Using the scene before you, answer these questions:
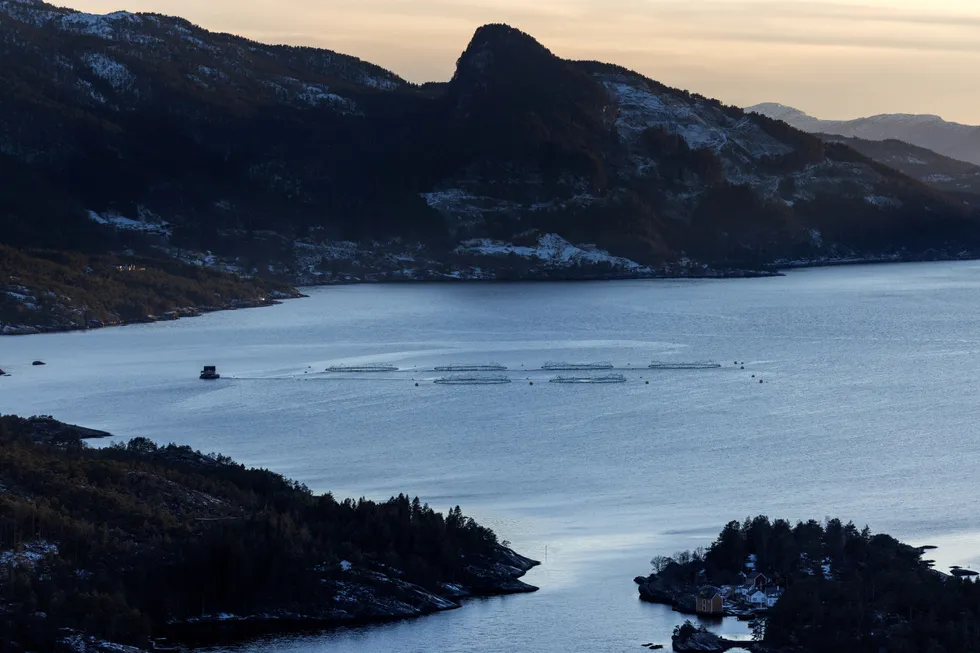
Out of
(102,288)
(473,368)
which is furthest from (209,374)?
(102,288)

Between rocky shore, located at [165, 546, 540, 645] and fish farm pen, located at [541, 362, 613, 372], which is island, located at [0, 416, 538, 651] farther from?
fish farm pen, located at [541, 362, 613, 372]

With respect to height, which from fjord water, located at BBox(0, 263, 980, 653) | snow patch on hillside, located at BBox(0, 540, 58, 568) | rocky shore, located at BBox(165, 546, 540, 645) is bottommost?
rocky shore, located at BBox(165, 546, 540, 645)

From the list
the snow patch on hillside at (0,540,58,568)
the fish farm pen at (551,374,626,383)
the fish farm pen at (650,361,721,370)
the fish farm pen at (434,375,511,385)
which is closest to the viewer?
the snow patch on hillside at (0,540,58,568)

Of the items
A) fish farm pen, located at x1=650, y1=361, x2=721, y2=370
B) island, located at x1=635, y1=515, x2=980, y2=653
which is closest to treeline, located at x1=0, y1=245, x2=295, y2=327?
fish farm pen, located at x1=650, y1=361, x2=721, y2=370

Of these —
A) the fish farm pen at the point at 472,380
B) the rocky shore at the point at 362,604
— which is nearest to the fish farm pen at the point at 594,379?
the fish farm pen at the point at 472,380

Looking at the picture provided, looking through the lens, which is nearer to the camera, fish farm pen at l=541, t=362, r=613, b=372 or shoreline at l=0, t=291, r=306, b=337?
fish farm pen at l=541, t=362, r=613, b=372

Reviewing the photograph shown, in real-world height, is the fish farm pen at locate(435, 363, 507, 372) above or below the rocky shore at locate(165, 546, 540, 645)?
above

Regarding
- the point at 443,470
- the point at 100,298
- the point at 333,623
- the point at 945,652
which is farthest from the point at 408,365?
the point at 945,652
